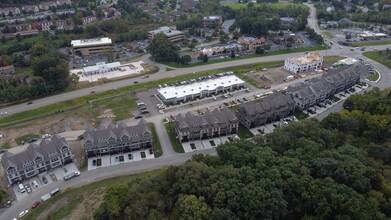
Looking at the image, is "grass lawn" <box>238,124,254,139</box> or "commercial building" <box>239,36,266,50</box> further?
"commercial building" <box>239,36,266,50</box>

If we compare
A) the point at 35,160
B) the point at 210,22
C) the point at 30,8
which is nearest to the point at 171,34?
the point at 210,22

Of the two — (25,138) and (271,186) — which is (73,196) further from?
(271,186)

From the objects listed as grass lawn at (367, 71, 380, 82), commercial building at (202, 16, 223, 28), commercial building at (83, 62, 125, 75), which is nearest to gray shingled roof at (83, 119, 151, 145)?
commercial building at (83, 62, 125, 75)

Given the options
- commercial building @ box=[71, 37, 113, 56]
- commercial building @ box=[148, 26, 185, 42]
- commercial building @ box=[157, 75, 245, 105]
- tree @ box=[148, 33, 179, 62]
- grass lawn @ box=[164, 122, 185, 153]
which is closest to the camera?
grass lawn @ box=[164, 122, 185, 153]

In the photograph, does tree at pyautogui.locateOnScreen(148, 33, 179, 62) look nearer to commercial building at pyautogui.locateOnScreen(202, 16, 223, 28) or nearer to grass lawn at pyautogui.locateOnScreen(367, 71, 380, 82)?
commercial building at pyautogui.locateOnScreen(202, 16, 223, 28)

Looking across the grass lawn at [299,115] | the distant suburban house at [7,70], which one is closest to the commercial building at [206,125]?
the grass lawn at [299,115]

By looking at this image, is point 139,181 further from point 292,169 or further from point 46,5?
point 46,5
